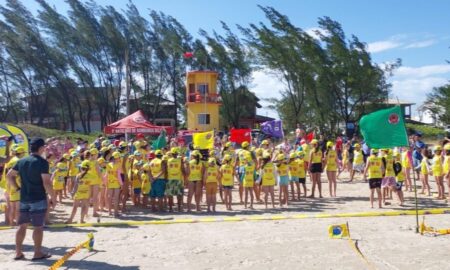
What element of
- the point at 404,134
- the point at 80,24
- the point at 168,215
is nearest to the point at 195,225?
the point at 168,215

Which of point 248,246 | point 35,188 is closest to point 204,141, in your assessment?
point 248,246

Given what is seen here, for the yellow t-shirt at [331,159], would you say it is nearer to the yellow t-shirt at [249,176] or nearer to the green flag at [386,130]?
the yellow t-shirt at [249,176]

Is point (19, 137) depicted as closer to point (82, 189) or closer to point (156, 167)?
point (82, 189)

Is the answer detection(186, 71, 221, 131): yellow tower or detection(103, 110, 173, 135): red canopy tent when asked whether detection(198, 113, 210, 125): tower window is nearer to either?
detection(186, 71, 221, 131): yellow tower

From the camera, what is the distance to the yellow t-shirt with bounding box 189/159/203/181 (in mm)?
11812

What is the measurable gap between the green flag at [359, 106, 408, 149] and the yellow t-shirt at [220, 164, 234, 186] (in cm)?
372

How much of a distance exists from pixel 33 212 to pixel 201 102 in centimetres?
3810

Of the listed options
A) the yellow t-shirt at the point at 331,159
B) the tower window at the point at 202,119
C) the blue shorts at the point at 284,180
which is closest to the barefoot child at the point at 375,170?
the yellow t-shirt at the point at 331,159

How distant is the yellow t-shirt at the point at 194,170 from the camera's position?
11812mm

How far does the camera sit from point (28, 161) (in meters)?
7.08

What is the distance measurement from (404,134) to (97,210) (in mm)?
7692

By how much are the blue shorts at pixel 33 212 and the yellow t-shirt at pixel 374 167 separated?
320 inches

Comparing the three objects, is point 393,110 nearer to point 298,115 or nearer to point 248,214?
point 248,214

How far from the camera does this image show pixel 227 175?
11.9m
